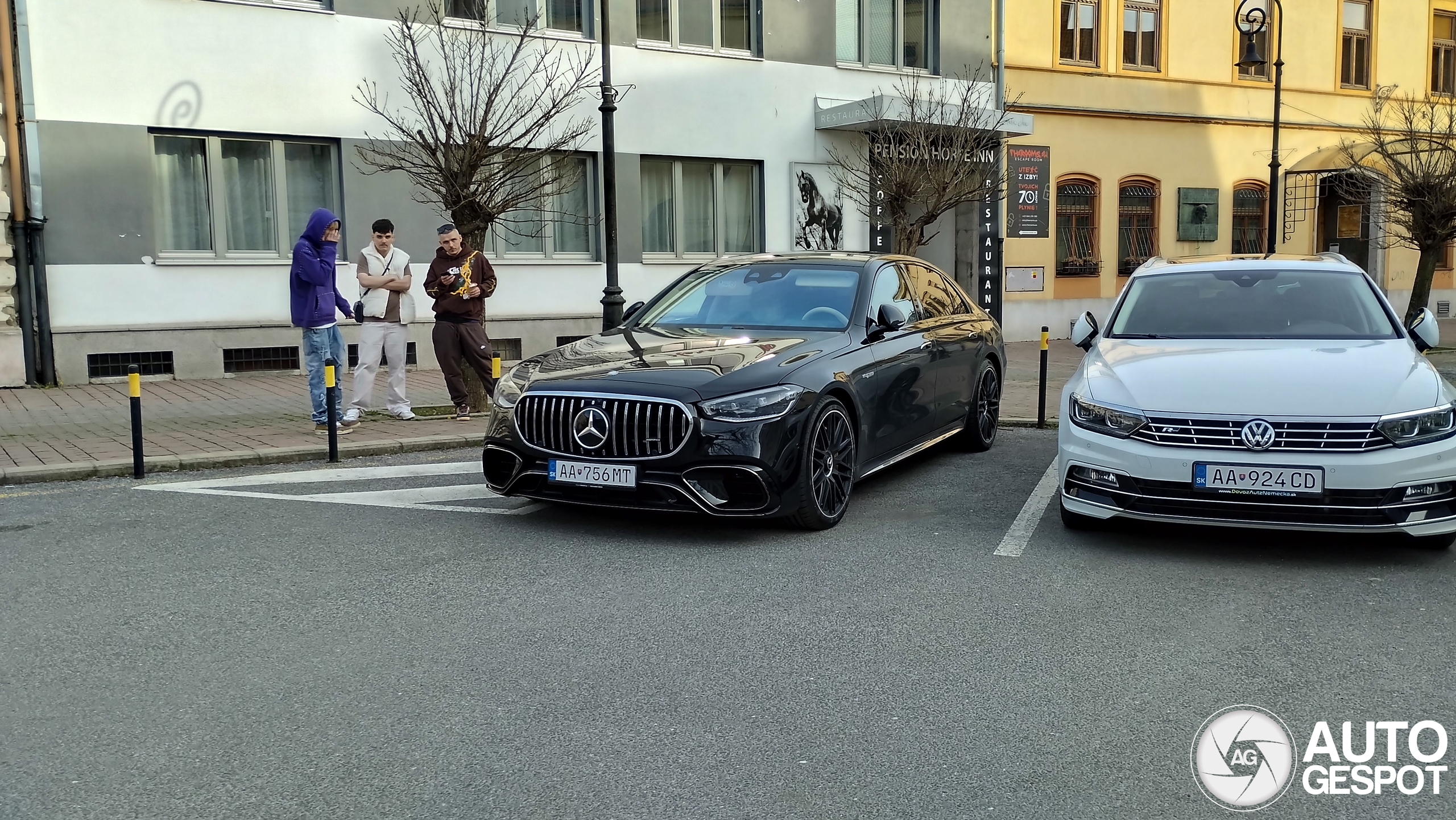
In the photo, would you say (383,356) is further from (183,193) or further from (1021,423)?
(1021,423)

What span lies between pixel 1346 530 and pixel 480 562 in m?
4.20

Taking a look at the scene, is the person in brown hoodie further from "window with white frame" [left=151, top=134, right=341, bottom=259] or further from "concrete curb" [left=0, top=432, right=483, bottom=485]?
"window with white frame" [left=151, top=134, right=341, bottom=259]

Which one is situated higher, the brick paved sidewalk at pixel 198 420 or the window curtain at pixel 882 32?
the window curtain at pixel 882 32

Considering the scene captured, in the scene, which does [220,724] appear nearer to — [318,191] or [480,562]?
[480,562]

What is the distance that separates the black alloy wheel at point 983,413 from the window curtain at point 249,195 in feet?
34.0

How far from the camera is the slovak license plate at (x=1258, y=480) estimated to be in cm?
599

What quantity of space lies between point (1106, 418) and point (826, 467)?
1553 millimetres

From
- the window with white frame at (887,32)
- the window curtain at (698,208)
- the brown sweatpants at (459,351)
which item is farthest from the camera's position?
the window with white frame at (887,32)

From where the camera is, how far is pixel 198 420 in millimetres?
11812

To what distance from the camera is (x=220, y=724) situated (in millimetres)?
4145

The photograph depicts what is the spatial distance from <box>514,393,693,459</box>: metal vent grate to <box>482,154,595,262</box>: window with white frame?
447 inches

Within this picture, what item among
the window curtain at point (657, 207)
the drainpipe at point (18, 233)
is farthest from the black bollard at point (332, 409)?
the window curtain at point (657, 207)

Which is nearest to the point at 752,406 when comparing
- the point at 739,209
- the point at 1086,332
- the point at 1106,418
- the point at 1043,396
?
the point at 1106,418

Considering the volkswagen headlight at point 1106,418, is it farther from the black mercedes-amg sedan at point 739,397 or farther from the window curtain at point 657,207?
the window curtain at point 657,207
